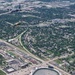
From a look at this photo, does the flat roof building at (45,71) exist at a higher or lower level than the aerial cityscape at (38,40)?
higher

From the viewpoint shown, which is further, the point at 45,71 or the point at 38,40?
the point at 38,40

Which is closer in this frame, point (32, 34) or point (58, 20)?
point (32, 34)

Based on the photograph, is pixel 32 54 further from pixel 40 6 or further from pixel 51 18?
pixel 40 6

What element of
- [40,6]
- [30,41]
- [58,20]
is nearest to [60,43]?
[30,41]

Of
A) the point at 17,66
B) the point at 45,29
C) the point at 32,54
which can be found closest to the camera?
the point at 17,66

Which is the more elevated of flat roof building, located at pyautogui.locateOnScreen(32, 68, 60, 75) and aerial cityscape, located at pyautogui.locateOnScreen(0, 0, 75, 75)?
flat roof building, located at pyautogui.locateOnScreen(32, 68, 60, 75)

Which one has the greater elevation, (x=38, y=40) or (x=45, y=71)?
(x=45, y=71)

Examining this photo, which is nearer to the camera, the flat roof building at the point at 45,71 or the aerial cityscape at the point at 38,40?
the flat roof building at the point at 45,71

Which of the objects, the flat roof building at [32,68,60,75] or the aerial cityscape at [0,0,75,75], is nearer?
the flat roof building at [32,68,60,75]
